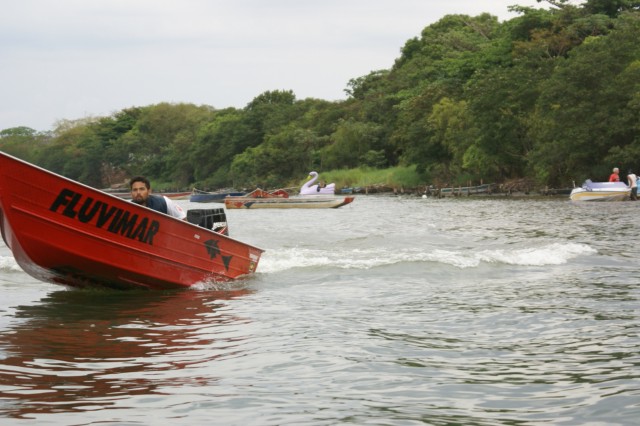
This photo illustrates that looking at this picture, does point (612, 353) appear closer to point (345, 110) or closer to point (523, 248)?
point (523, 248)

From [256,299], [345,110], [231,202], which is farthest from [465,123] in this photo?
[256,299]

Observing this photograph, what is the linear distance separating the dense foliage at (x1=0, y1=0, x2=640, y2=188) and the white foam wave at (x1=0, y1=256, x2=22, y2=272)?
3581cm

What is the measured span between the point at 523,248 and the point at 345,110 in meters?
84.0

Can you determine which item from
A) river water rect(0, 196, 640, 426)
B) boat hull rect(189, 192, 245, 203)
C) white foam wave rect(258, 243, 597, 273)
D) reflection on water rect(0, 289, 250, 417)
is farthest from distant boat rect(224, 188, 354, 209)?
reflection on water rect(0, 289, 250, 417)

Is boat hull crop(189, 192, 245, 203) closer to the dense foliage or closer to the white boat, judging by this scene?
the dense foliage

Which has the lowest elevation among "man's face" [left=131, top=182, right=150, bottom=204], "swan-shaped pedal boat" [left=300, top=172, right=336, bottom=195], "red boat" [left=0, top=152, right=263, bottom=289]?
"red boat" [left=0, top=152, right=263, bottom=289]

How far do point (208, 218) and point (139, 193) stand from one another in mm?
2299

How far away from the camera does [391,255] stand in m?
16.6

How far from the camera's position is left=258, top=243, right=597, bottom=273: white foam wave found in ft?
49.3

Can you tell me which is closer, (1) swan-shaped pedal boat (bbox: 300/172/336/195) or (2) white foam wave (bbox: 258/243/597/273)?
(2) white foam wave (bbox: 258/243/597/273)

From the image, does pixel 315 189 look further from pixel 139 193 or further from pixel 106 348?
pixel 106 348

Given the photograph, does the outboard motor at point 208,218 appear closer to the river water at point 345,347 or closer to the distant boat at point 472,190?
the river water at point 345,347

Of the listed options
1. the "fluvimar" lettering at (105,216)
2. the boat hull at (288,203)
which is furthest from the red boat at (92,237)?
the boat hull at (288,203)

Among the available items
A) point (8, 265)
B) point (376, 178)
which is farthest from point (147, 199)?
point (376, 178)
